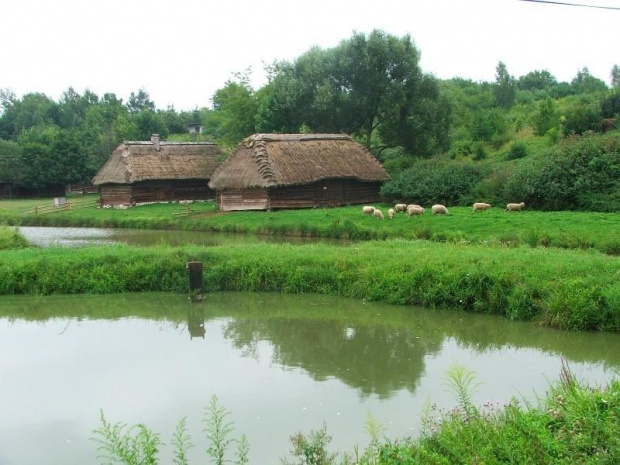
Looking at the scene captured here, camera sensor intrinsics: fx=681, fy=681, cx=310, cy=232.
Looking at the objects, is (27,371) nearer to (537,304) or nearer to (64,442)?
(64,442)

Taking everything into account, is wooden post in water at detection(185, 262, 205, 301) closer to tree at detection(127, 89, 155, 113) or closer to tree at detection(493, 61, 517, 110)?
tree at detection(493, 61, 517, 110)

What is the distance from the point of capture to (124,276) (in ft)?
52.2

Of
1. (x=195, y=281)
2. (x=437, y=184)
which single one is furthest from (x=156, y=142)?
(x=195, y=281)

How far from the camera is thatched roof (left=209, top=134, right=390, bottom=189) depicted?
32031mm

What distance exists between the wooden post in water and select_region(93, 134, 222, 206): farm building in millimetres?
25071

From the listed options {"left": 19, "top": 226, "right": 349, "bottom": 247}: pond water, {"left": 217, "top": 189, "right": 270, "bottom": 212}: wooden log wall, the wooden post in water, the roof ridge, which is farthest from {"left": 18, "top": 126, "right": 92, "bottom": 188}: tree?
the wooden post in water

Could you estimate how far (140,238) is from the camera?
26156mm

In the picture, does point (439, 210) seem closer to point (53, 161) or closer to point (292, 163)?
point (292, 163)

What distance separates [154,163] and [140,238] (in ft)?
48.4

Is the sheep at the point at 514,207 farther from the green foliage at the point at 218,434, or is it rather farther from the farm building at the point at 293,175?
the green foliage at the point at 218,434

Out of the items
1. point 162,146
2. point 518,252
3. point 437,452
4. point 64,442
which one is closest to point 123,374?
point 64,442

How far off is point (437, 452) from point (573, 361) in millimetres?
4696

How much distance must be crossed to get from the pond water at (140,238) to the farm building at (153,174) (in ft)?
27.5

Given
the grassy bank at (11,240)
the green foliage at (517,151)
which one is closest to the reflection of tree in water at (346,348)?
the grassy bank at (11,240)
